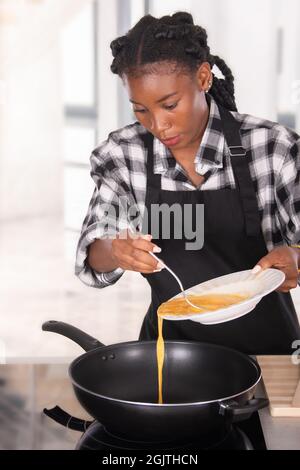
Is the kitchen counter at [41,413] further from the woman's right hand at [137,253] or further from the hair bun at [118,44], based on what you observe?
the hair bun at [118,44]

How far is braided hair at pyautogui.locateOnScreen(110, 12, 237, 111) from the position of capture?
62.3 inches

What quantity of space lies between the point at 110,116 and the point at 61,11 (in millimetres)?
1465

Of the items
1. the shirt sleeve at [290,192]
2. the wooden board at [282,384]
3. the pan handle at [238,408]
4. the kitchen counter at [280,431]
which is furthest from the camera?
the shirt sleeve at [290,192]

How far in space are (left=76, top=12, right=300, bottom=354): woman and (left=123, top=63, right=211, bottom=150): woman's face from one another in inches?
0.6

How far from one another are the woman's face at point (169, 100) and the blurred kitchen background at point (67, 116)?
1.90ft

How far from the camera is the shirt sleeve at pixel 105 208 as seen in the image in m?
1.73

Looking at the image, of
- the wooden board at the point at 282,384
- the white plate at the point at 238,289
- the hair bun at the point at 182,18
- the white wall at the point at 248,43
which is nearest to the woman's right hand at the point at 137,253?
the white plate at the point at 238,289

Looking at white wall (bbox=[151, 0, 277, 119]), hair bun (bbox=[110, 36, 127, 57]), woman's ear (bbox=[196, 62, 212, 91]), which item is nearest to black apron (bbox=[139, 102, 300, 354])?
woman's ear (bbox=[196, 62, 212, 91])

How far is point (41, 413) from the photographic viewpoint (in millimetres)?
1305

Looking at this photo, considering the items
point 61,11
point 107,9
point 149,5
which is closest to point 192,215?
point 149,5

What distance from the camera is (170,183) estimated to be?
1.81 m

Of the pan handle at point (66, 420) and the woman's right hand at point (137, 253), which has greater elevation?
the woman's right hand at point (137, 253)

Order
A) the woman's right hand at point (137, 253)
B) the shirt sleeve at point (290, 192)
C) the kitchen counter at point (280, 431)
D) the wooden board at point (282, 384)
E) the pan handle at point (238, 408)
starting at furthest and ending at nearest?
the shirt sleeve at point (290, 192)
the woman's right hand at point (137, 253)
the wooden board at point (282, 384)
the kitchen counter at point (280, 431)
the pan handle at point (238, 408)

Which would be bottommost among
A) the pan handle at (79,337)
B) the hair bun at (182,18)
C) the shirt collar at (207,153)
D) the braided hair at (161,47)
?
the pan handle at (79,337)
